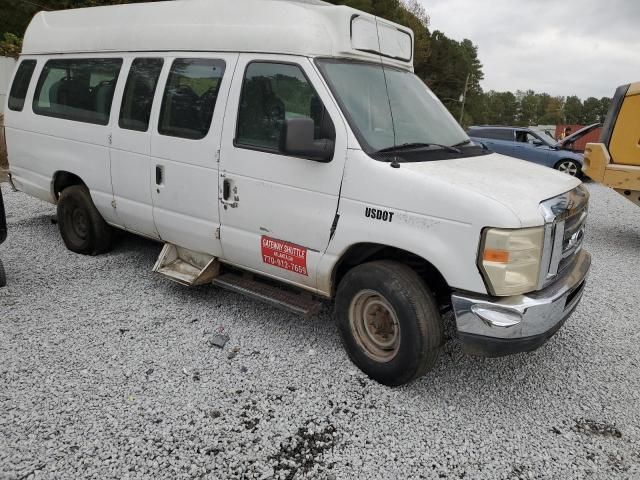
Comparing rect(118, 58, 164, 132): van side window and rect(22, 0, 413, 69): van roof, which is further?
rect(118, 58, 164, 132): van side window

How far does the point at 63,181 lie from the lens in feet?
18.2

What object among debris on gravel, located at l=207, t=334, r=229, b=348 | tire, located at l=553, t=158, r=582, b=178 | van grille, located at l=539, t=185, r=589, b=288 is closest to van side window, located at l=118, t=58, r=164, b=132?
debris on gravel, located at l=207, t=334, r=229, b=348

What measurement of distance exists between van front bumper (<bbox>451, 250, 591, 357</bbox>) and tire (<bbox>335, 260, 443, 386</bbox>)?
8.8 inches

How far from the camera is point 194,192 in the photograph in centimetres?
405

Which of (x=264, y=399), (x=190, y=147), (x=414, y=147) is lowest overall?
(x=264, y=399)

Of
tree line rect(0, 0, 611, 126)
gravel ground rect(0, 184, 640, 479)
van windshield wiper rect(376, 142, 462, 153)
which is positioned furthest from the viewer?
tree line rect(0, 0, 611, 126)

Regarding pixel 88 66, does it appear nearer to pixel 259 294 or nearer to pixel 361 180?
pixel 259 294

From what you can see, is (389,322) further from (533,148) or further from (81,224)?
(533,148)

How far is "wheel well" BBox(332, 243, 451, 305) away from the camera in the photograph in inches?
130

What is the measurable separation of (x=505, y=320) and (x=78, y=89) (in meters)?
4.77

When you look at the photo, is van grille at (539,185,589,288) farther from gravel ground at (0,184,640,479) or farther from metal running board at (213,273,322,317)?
metal running board at (213,273,322,317)

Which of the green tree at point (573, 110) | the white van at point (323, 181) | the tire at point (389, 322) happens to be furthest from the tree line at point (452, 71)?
the tire at point (389, 322)

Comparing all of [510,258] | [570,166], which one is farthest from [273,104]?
[570,166]

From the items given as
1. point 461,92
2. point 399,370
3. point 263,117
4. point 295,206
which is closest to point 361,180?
point 295,206
